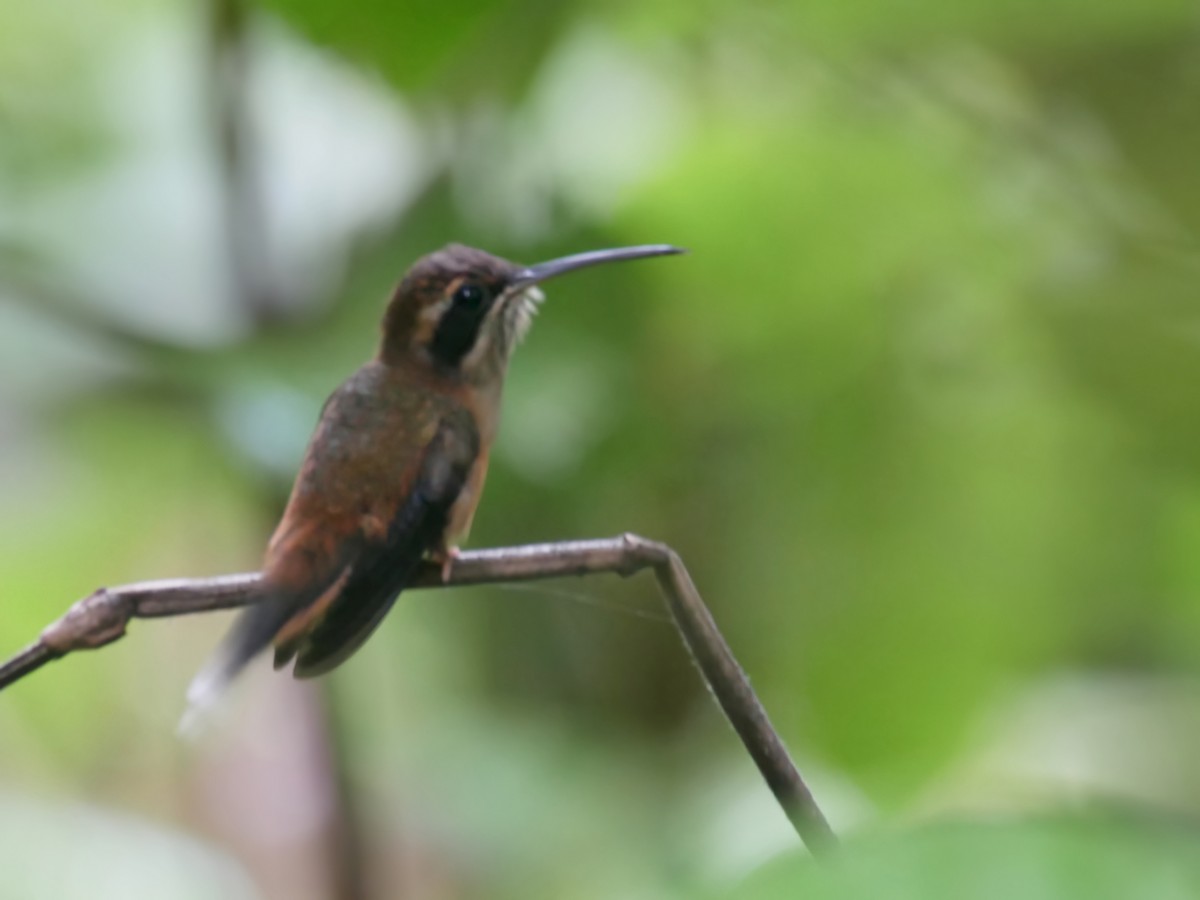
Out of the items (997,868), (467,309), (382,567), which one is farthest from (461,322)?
(997,868)

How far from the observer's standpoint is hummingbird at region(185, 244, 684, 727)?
20.8 inches

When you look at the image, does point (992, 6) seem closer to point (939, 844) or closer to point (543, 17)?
point (543, 17)

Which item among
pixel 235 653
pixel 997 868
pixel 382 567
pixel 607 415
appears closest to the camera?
pixel 997 868

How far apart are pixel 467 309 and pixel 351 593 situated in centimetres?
19

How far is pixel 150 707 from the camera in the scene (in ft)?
3.10

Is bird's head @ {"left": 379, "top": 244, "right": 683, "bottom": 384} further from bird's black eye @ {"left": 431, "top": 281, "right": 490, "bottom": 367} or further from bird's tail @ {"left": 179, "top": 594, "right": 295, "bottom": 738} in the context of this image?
bird's tail @ {"left": 179, "top": 594, "right": 295, "bottom": 738}

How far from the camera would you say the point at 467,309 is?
0.67 meters

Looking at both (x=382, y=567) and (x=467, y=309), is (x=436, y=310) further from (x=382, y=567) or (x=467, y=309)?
(x=382, y=567)

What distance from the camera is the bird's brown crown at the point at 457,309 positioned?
26.5 inches

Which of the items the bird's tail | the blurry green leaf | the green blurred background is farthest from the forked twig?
the green blurred background

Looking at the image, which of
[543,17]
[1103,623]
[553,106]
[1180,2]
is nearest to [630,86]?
[553,106]

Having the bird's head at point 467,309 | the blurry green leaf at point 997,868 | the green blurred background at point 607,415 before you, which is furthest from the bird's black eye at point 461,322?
the blurry green leaf at point 997,868

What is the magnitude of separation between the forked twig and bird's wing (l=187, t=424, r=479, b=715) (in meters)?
0.02

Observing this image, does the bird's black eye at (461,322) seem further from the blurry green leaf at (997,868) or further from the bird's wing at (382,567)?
the blurry green leaf at (997,868)
